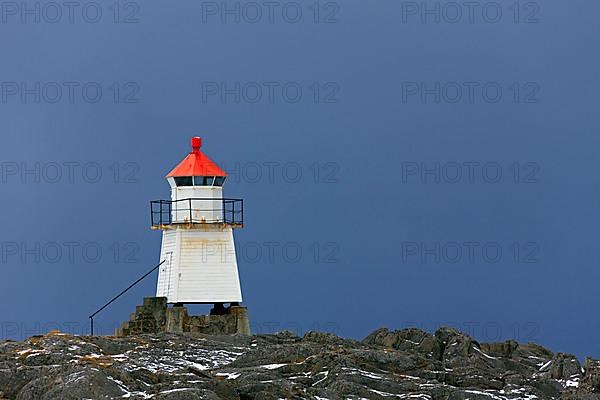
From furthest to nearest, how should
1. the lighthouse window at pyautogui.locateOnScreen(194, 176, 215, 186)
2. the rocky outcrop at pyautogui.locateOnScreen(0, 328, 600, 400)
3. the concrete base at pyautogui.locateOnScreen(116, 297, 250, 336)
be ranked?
the lighthouse window at pyautogui.locateOnScreen(194, 176, 215, 186)
the concrete base at pyautogui.locateOnScreen(116, 297, 250, 336)
the rocky outcrop at pyautogui.locateOnScreen(0, 328, 600, 400)

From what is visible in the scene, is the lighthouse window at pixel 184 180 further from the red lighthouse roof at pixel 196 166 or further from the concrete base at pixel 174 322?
the concrete base at pixel 174 322

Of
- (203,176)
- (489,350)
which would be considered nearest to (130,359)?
(489,350)

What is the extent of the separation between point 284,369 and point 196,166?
17.3 metres

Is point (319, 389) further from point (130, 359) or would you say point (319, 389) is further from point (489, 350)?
point (489, 350)

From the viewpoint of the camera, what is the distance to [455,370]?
46562mm

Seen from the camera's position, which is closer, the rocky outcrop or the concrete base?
the rocky outcrop

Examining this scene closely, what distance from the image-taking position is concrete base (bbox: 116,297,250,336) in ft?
191

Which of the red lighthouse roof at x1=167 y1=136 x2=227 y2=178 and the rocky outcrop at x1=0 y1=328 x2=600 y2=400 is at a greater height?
the red lighthouse roof at x1=167 y1=136 x2=227 y2=178

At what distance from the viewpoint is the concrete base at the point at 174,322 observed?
58250 mm

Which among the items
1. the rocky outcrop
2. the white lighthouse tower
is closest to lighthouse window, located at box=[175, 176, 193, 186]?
the white lighthouse tower

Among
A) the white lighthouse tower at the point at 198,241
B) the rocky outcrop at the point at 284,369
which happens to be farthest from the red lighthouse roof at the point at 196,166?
the rocky outcrop at the point at 284,369

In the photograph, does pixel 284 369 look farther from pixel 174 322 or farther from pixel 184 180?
pixel 184 180

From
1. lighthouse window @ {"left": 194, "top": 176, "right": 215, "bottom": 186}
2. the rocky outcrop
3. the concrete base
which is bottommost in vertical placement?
the rocky outcrop

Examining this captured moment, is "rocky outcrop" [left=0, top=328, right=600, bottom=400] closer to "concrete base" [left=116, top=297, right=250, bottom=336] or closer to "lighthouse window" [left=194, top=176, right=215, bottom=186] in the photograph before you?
"concrete base" [left=116, top=297, right=250, bottom=336]
